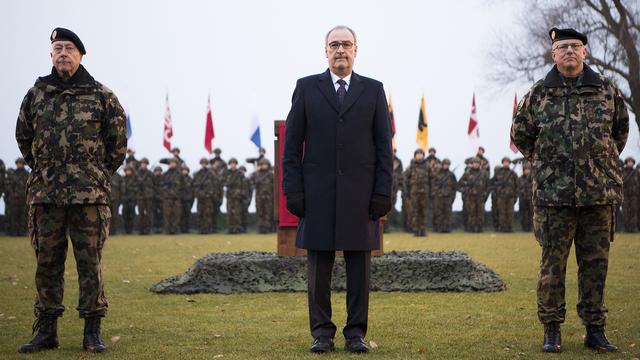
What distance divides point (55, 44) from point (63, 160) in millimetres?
814

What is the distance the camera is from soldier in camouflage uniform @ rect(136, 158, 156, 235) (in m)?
24.4

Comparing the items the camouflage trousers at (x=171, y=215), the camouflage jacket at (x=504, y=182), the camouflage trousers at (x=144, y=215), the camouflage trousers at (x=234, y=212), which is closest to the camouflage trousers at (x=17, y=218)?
the camouflage trousers at (x=144, y=215)

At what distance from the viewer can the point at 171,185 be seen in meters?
24.4

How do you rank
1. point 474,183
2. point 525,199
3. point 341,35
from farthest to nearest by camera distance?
point 525,199 < point 474,183 < point 341,35

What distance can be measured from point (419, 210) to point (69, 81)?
16.8 meters

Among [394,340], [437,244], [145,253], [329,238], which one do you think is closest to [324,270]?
[329,238]

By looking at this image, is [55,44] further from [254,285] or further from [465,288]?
[465,288]

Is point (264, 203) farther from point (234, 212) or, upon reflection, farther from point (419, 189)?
point (419, 189)

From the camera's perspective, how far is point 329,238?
5.60 meters

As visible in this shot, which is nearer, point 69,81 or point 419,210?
point 69,81

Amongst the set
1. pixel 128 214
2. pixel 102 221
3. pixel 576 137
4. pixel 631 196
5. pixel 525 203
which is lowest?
pixel 102 221

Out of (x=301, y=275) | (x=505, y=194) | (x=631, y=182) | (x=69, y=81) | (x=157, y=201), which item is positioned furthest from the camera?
(x=157, y=201)

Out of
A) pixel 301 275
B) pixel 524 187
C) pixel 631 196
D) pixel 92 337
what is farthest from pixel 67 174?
pixel 631 196

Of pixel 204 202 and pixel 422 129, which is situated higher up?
pixel 422 129
